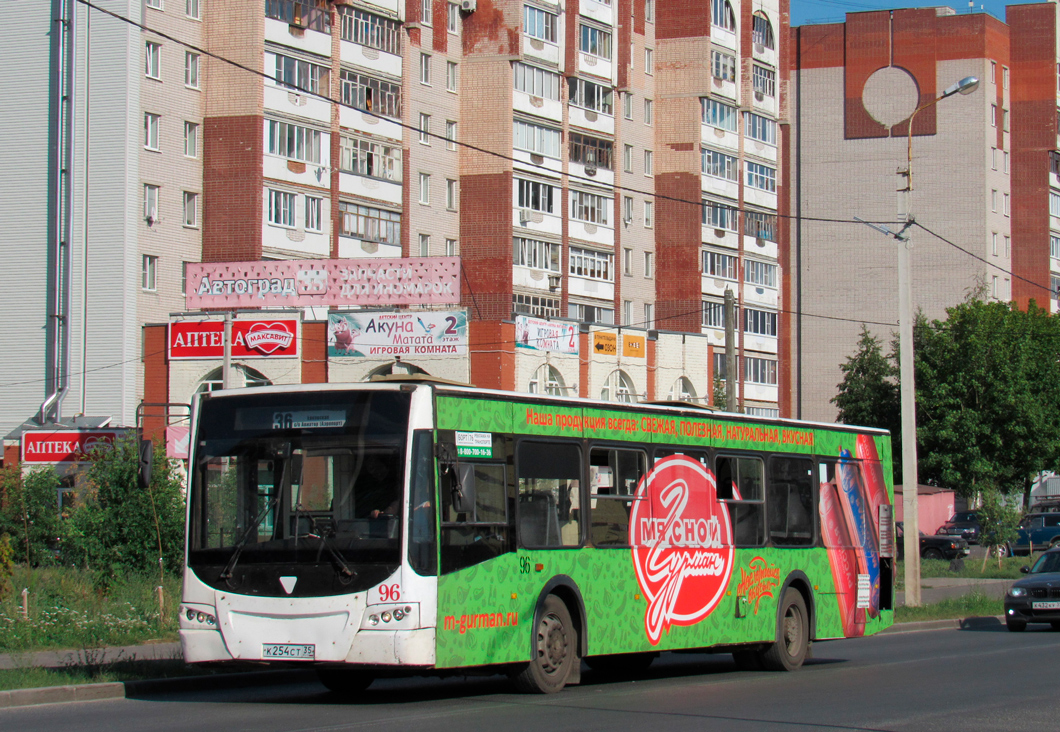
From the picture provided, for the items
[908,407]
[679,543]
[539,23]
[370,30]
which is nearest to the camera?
[679,543]

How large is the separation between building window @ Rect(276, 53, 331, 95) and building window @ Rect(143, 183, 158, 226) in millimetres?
6457

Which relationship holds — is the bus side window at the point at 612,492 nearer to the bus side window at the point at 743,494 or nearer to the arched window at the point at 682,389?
the bus side window at the point at 743,494

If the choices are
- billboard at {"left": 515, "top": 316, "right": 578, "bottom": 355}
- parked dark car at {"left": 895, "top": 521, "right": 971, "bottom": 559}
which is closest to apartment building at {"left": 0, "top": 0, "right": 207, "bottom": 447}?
billboard at {"left": 515, "top": 316, "right": 578, "bottom": 355}

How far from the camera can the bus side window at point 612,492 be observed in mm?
13336

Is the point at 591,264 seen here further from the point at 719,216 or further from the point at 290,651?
the point at 290,651

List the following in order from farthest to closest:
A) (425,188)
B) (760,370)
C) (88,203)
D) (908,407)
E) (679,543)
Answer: (760,370) < (425,188) < (88,203) < (908,407) < (679,543)

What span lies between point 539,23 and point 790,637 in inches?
1923

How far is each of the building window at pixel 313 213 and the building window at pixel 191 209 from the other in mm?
4155

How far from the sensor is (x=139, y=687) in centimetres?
1308

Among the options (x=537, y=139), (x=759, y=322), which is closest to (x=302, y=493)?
(x=537, y=139)

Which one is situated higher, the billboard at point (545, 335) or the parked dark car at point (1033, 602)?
the billboard at point (545, 335)

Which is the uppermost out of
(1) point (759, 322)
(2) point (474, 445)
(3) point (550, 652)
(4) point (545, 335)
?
(1) point (759, 322)

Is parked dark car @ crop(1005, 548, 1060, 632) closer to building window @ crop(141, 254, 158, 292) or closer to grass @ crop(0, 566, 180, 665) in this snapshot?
grass @ crop(0, 566, 180, 665)

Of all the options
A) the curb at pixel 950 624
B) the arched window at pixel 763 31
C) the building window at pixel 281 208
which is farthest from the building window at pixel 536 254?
the curb at pixel 950 624
